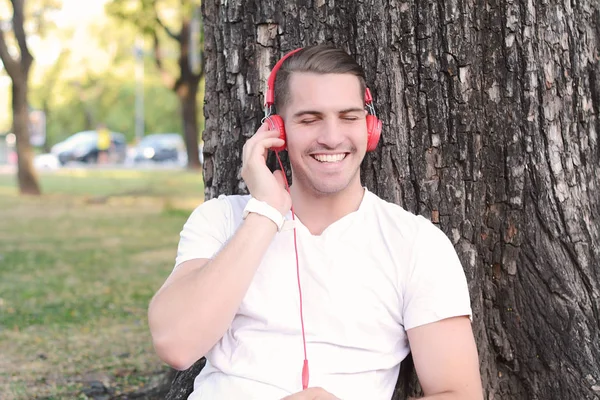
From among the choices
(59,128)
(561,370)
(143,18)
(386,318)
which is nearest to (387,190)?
(386,318)

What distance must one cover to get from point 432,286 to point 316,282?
420 millimetres

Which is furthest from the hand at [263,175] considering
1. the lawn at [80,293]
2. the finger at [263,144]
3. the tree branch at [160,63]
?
the tree branch at [160,63]

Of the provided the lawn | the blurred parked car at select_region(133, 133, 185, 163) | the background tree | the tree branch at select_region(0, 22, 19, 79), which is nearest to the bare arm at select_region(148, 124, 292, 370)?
the lawn

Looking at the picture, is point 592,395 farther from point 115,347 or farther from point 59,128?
point 59,128

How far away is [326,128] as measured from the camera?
3.21 m

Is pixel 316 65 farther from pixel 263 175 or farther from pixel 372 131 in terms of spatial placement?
pixel 263 175

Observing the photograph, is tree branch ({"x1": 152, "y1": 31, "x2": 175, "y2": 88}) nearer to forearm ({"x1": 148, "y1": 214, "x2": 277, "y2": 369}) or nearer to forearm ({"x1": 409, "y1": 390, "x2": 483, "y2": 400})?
forearm ({"x1": 148, "y1": 214, "x2": 277, "y2": 369})

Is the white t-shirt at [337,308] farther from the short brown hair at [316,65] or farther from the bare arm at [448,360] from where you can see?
the short brown hair at [316,65]

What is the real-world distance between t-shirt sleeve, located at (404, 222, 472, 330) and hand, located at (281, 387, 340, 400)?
378mm

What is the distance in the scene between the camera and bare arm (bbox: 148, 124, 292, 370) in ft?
9.66

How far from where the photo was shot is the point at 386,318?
10.2 ft

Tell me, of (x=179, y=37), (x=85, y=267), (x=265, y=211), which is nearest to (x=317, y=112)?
(x=265, y=211)

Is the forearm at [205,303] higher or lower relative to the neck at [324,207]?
lower

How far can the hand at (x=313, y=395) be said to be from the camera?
9.57ft
